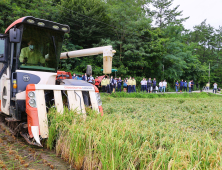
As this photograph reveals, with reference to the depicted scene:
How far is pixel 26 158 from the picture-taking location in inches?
149

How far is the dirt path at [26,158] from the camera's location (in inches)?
135

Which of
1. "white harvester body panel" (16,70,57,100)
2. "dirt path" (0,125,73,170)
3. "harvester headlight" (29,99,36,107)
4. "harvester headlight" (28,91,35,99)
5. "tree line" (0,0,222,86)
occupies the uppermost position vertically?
"tree line" (0,0,222,86)

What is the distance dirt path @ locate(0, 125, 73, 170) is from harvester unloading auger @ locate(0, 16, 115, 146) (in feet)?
1.14

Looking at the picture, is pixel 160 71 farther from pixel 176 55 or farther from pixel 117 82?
pixel 117 82

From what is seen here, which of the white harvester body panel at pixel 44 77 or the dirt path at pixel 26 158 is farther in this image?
the white harvester body panel at pixel 44 77

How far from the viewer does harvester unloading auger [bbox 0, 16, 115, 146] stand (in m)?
4.76

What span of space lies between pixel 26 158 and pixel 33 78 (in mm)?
2151

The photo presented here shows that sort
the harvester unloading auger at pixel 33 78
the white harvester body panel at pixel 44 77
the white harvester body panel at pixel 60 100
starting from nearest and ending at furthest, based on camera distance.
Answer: the white harvester body panel at pixel 60 100 → the harvester unloading auger at pixel 33 78 → the white harvester body panel at pixel 44 77

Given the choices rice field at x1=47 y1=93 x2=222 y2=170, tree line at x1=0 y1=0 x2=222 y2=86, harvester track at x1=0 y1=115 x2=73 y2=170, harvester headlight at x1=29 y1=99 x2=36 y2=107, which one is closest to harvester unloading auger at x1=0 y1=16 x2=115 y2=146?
harvester headlight at x1=29 y1=99 x2=36 y2=107

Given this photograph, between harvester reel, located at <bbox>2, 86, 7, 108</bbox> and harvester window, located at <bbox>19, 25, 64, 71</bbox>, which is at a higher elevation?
harvester window, located at <bbox>19, 25, 64, 71</bbox>

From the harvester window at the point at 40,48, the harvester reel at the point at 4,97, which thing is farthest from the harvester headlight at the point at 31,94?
the harvester reel at the point at 4,97

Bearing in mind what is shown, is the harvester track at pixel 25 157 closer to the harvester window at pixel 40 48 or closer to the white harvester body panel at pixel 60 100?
the white harvester body panel at pixel 60 100

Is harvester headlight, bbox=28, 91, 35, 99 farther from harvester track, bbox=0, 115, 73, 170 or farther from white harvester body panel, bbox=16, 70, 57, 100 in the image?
harvester track, bbox=0, 115, 73, 170

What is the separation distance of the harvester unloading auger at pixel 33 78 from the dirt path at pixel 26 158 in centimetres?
35
